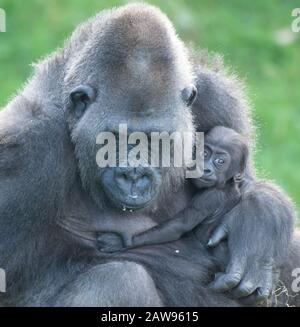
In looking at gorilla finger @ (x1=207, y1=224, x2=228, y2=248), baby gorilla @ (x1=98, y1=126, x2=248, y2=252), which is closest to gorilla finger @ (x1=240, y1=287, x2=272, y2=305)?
gorilla finger @ (x1=207, y1=224, x2=228, y2=248)

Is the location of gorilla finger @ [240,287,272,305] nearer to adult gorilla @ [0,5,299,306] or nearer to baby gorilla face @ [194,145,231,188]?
adult gorilla @ [0,5,299,306]

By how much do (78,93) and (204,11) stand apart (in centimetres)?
664

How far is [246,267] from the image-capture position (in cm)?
661

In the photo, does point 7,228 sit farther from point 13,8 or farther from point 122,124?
point 13,8

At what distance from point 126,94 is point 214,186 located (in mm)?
1044

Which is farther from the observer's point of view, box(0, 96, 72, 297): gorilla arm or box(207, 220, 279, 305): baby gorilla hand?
box(207, 220, 279, 305): baby gorilla hand

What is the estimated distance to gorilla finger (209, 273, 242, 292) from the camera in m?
6.53

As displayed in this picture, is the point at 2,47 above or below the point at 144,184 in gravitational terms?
above

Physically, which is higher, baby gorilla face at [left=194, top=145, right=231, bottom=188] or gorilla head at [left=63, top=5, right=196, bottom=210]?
gorilla head at [left=63, top=5, right=196, bottom=210]

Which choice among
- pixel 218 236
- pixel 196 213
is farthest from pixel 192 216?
pixel 218 236

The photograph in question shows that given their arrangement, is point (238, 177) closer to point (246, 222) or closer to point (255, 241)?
point (246, 222)

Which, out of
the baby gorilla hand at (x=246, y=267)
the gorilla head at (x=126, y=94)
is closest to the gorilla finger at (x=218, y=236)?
the baby gorilla hand at (x=246, y=267)

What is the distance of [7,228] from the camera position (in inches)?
245
